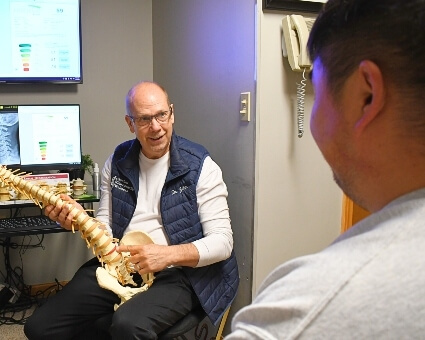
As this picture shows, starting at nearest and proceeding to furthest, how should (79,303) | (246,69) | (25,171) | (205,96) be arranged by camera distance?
(79,303)
(246,69)
(205,96)
(25,171)

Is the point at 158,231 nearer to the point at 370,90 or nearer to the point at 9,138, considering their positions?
the point at 9,138

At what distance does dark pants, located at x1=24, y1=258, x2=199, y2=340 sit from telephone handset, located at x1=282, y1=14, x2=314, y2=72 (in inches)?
37.1

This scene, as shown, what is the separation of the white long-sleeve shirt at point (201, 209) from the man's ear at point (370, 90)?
4.25ft

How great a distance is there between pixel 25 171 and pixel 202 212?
1.20 m

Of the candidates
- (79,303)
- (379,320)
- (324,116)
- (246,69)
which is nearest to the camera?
(379,320)

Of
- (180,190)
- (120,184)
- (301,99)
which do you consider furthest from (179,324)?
(301,99)

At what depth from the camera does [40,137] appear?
2.51 meters

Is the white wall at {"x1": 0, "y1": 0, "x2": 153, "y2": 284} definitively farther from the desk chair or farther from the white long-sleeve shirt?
the desk chair

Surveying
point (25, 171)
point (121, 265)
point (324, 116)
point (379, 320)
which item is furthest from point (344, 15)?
point (25, 171)

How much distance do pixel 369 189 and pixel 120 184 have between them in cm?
156

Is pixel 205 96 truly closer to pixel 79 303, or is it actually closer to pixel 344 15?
pixel 79 303

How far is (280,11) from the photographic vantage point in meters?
1.84

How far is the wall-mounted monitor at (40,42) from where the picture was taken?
8.23ft

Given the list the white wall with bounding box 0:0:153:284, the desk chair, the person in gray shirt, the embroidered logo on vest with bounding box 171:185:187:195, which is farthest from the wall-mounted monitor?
the person in gray shirt
